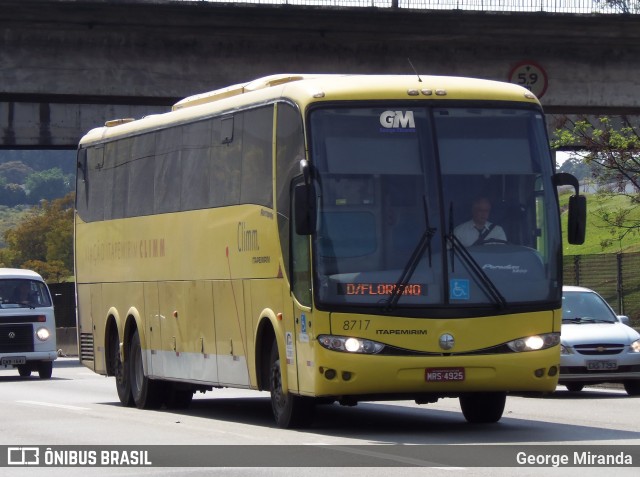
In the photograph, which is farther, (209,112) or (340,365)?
(209,112)

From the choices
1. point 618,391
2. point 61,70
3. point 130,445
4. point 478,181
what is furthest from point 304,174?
point 61,70

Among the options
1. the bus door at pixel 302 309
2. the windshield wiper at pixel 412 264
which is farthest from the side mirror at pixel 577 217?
the bus door at pixel 302 309

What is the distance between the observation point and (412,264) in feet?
50.2

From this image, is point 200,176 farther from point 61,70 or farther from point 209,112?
point 61,70

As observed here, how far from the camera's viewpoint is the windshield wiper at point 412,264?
15180 millimetres

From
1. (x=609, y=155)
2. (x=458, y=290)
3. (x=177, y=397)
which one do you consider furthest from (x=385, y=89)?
(x=609, y=155)

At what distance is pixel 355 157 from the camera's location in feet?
51.2

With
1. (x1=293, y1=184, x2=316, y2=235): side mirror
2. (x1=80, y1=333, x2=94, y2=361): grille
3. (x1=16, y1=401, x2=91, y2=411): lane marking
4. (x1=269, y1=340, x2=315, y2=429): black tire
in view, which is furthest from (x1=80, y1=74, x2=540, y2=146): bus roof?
(x1=80, y1=333, x2=94, y2=361): grille

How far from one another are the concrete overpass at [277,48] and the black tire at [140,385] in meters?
14.8

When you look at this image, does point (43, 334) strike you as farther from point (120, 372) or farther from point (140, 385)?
point (140, 385)

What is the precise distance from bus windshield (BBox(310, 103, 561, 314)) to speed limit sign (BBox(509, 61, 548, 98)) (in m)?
22.8

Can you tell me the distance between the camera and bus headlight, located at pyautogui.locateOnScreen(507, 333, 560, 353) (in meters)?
15.5

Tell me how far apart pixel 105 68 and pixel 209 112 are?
18.7m

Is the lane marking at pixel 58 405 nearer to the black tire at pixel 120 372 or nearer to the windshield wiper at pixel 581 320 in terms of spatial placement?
the black tire at pixel 120 372
